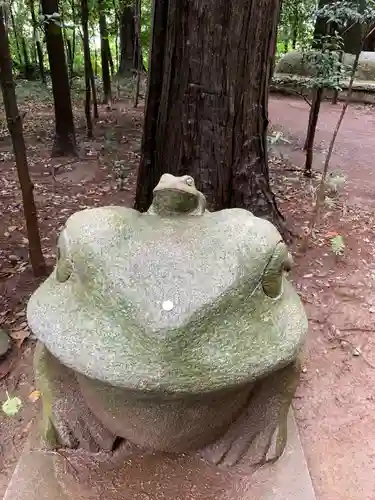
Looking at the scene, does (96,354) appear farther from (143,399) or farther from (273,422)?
(273,422)

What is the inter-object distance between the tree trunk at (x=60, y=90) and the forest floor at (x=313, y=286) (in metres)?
0.26

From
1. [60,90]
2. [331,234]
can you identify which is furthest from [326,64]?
[60,90]

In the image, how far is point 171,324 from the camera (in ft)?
4.53

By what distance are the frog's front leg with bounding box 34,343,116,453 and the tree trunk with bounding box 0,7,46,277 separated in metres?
2.05

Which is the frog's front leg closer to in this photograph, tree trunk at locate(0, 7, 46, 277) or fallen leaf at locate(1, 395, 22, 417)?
fallen leaf at locate(1, 395, 22, 417)

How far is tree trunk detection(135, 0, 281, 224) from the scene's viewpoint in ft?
11.2

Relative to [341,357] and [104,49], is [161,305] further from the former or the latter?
[104,49]

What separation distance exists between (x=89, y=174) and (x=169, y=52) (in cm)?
318

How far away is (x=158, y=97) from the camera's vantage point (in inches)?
148

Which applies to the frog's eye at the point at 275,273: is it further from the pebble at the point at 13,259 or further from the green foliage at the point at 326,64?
the green foliage at the point at 326,64

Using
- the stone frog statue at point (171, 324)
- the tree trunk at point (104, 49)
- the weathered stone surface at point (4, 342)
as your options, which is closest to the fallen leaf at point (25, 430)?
the weathered stone surface at point (4, 342)

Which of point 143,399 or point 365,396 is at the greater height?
point 143,399

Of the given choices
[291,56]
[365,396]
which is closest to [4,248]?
[365,396]

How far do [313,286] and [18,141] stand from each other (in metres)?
2.43
